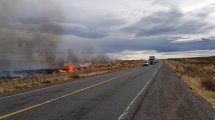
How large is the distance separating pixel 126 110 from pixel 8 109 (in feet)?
13.3

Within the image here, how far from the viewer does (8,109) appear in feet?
42.5

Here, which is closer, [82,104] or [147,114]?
[147,114]

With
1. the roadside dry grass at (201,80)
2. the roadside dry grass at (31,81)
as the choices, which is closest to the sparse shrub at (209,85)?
the roadside dry grass at (201,80)

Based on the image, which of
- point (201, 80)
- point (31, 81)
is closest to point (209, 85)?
point (201, 80)

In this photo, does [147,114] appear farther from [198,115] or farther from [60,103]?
[60,103]

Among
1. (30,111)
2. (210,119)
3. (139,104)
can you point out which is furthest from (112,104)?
(210,119)

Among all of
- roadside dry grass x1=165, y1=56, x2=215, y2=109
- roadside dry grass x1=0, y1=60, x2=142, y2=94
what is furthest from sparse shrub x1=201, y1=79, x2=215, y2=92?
roadside dry grass x1=0, y1=60, x2=142, y2=94

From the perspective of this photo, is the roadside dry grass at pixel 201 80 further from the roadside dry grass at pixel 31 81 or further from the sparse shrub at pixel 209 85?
the roadside dry grass at pixel 31 81

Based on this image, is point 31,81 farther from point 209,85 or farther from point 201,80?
point 209,85

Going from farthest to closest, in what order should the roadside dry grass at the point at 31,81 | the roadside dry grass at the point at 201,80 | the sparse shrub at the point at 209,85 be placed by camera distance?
the roadside dry grass at the point at 31,81 < the sparse shrub at the point at 209,85 < the roadside dry grass at the point at 201,80

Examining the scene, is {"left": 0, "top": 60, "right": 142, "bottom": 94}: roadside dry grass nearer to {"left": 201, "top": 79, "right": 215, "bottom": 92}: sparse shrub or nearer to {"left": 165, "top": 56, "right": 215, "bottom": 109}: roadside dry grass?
{"left": 165, "top": 56, "right": 215, "bottom": 109}: roadside dry grass

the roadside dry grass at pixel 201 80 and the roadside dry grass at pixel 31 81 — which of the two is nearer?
the roadside dry grass at pixel 201 80

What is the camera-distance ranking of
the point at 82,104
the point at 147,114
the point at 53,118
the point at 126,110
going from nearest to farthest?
the point at 53,118, the point at 147,114, the point at 126,110, the point at 82,104

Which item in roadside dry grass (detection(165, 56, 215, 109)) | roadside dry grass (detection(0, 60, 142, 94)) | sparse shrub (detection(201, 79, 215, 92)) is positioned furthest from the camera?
roadside dry grass (detection(0, 60, 142, 94))
